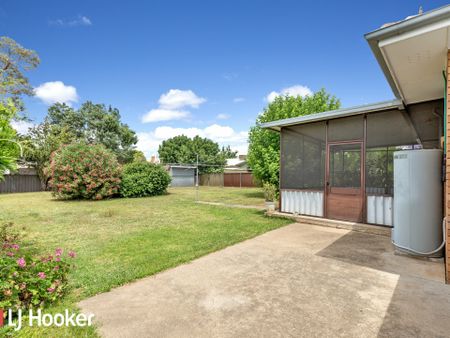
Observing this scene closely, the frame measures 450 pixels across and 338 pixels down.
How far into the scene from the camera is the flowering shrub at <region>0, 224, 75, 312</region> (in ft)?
6.15

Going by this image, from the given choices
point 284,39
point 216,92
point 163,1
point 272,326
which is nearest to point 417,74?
point 272,326

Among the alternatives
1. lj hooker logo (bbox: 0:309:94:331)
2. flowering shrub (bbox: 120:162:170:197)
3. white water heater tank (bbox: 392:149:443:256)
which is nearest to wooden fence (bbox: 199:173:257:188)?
flowering shrub (bbox: 120:162:170:197)

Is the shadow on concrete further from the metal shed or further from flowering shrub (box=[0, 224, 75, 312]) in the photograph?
the metal shed

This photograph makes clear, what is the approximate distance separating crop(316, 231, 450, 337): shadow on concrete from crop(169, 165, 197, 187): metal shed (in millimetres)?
20398

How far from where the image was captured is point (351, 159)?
549cm

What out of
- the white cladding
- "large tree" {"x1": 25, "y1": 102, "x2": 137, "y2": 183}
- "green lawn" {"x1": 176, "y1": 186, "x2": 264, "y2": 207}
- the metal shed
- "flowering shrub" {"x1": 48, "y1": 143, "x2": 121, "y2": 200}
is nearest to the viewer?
the white cladding

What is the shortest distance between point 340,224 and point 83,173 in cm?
1178

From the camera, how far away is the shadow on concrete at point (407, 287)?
1822 mm

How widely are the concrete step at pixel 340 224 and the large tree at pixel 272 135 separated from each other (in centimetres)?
393

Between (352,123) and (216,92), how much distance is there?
42.3 ft

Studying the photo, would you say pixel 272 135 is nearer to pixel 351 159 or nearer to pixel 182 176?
pixel 351 159

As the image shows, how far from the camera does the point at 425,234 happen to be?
134 inches

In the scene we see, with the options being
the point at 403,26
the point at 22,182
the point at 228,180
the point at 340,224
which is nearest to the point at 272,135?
the point at 340,224

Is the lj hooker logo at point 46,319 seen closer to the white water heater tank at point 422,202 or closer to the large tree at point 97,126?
the white water heater tank at point 422,202
